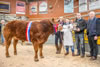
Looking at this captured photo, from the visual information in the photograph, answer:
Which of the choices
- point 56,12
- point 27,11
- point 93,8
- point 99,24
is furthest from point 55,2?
point 99,24

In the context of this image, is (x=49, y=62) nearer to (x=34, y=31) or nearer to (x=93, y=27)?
(x=34, y=31)

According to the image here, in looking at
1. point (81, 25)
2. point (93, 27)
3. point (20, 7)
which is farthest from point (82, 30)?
point (20, 7)

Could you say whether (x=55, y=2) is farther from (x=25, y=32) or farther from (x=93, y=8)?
(x=25, y=32)

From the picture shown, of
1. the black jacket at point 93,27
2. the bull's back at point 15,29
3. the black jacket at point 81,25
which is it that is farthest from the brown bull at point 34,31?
the black jacket at point 93,27

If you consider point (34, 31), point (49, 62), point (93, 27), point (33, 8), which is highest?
point (33, 8)

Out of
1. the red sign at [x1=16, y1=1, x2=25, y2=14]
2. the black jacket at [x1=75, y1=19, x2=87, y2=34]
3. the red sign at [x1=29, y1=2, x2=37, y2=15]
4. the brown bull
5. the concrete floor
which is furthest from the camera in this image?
the red sign at [x1=29, y1=2, x2=37, y2=15]

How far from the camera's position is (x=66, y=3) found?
11617mm

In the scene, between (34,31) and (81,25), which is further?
(81,25)

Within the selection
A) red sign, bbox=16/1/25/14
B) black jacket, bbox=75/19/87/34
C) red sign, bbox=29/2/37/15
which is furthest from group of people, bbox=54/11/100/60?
red sign, bbox=16/1/25/14

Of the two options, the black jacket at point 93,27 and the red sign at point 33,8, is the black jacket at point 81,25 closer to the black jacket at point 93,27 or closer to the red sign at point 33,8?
the black jacket at point 93,27

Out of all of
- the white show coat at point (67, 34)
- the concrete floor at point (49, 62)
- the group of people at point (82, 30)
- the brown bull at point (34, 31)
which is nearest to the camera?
the concrete floor at point (49, 62)

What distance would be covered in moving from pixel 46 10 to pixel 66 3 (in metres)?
2.53

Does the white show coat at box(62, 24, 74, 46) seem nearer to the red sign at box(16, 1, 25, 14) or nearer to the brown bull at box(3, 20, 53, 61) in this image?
the brown bull at box(3, 20, 53, 61)

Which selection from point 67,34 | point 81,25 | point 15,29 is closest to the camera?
point 15,29
